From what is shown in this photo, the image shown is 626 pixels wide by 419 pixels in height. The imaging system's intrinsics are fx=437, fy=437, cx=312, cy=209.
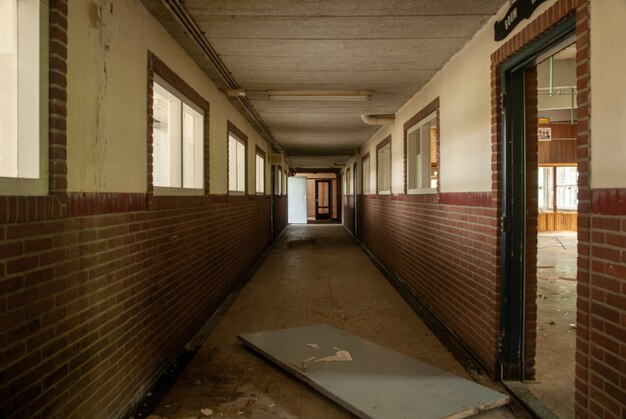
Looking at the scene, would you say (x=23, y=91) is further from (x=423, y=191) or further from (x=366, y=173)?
(x=366, y=173)

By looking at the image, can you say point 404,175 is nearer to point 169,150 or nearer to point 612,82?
point 169,150

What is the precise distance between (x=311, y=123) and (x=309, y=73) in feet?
11.7

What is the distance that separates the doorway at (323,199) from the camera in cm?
2572

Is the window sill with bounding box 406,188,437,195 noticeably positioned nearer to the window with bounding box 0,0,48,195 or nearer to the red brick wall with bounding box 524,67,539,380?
the red brick wall with bounding box 524,67,539,380

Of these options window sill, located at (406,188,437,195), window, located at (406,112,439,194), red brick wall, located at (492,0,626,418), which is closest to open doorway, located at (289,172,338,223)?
window, located at (406,112,439,194)

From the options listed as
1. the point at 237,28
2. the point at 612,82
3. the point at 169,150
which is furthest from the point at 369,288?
the point at 612,82

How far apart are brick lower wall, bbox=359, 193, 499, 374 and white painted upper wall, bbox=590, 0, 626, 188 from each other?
4.37 feet

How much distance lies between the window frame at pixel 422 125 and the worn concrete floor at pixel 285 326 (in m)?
1.52

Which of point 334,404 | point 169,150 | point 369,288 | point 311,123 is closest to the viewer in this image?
point 334,404

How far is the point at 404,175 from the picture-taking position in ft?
22.2

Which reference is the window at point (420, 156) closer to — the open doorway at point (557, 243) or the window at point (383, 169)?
the open doorway at point (557, 243)

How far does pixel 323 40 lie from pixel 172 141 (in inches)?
66.4

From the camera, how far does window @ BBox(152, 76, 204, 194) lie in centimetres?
384

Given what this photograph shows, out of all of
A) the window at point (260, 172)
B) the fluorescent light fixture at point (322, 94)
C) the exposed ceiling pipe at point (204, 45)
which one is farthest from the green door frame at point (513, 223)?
the window at point (260, 172)
